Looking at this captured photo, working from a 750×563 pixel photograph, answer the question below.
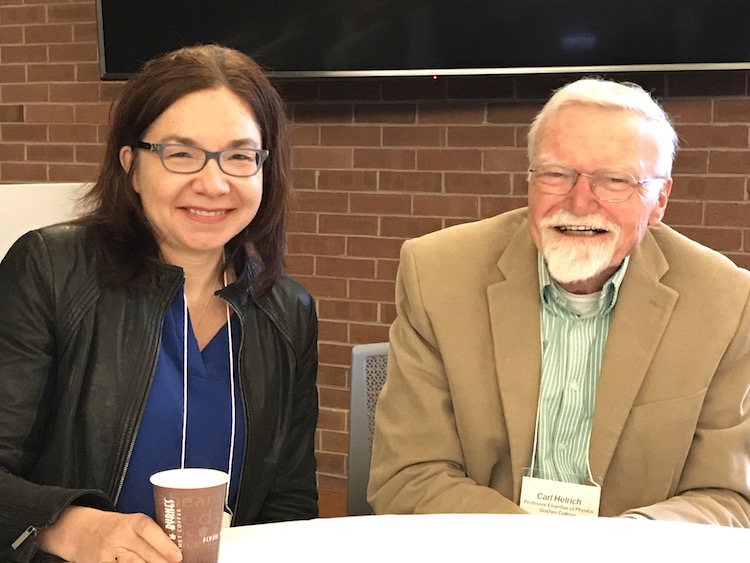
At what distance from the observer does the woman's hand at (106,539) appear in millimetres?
1154

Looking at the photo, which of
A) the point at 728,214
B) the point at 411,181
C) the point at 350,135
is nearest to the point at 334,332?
the point at 411,181

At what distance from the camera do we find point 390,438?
1926mm

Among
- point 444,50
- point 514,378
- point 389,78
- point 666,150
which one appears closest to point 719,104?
point 444,50

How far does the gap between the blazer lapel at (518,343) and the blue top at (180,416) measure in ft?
1.79

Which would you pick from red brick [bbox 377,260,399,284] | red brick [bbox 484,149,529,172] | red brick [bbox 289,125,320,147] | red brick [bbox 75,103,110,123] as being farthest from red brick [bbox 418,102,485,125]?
red brick [bbox 75,103,110,123]

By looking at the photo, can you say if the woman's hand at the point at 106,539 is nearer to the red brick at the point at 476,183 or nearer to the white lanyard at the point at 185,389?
the white lanyard at the point at 185,389

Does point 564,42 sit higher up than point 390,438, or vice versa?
point 564,42

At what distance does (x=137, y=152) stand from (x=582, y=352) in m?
1.01

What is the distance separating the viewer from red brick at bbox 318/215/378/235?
12.9 ft

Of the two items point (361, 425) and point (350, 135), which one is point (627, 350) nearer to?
point (361, 425)

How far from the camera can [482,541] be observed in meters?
1.33

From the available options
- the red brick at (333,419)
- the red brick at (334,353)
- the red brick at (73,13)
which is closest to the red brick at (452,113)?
the red brick at (334,353)

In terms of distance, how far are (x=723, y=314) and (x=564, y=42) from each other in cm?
180

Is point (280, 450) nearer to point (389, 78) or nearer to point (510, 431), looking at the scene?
point (510, 431)
